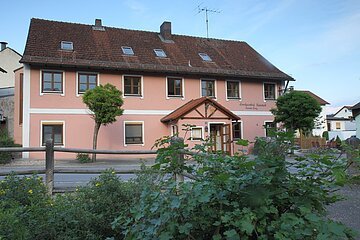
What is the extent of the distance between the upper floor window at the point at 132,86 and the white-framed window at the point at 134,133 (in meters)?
2.02

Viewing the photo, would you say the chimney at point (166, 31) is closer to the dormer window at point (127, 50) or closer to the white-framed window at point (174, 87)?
the dormer window at point (127, 50)

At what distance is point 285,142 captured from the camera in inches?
94.0

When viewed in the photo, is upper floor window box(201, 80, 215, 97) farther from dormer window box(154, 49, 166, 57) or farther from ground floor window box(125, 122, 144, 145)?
ground floor window box(125, 122, 144, 145)

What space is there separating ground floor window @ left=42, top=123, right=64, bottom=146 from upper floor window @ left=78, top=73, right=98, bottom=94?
8.53 ft

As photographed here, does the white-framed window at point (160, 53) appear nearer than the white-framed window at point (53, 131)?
No

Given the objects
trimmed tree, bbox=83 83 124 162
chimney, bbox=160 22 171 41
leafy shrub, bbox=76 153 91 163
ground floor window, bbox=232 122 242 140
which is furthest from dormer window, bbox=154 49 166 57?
leafy shrub, bbox=76 153 91 163

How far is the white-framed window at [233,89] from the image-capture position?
24438 millimetres

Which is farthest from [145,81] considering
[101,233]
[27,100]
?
[101,233]

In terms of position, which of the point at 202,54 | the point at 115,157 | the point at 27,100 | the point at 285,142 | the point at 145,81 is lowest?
the point at 115,157

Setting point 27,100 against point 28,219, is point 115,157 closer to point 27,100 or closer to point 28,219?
point 27,100

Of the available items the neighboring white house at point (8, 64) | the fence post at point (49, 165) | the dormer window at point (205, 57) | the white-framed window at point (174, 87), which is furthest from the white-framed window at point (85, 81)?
the neighboring white house at point (8, 64)

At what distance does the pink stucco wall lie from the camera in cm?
1933

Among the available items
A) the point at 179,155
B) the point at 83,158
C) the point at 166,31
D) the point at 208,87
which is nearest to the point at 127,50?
the point at 166,31

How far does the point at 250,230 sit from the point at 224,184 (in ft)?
1.33
